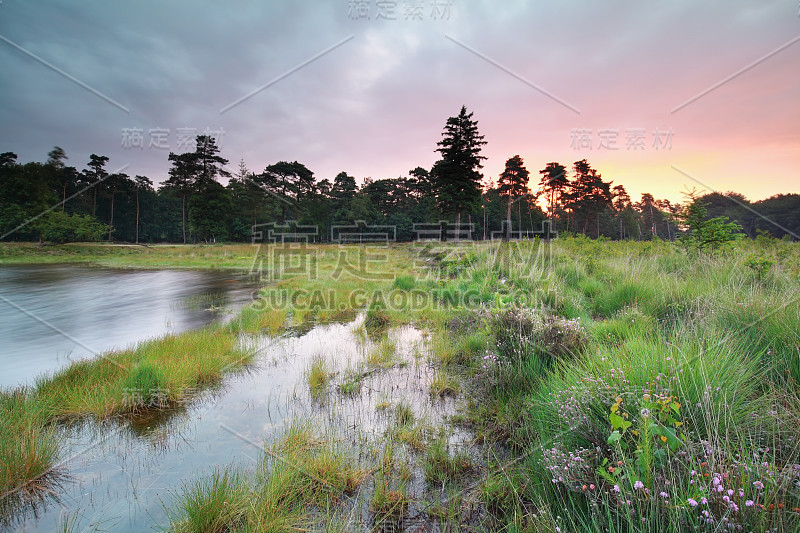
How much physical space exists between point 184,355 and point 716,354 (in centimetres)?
673

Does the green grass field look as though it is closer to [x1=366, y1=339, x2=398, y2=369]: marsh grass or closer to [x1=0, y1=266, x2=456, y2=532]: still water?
[x1=366, y1=339, x2=398, y2=369]: marsh grass

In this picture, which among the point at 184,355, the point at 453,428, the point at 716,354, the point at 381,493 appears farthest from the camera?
the point at 184,355

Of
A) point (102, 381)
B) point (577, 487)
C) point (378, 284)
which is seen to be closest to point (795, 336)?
point (577, 487)

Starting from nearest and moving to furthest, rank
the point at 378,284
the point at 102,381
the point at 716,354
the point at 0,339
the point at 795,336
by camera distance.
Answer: the point at 716,354, the point at 795,336, the point at 102,381, the point at 0,339, the point at 378,284

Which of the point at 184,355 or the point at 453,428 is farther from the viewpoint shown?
the point at 184,355

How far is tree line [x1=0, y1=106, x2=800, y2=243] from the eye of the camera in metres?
35.2

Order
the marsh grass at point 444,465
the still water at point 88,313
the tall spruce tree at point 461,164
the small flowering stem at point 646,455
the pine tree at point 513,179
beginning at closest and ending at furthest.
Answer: the small flowering stem at point 646,455 → the marsh grass at point 444,465 → the still water at point 88,313 → the tall spruce tree at point 461,164 → the pine tree at point 513,179

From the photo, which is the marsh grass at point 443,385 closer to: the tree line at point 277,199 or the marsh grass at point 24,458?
the marsh grass at point 24,458

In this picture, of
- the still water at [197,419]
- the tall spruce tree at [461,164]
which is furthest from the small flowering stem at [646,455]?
the tall spruce tree at [461,164]

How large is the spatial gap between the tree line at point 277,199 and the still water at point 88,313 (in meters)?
26.6

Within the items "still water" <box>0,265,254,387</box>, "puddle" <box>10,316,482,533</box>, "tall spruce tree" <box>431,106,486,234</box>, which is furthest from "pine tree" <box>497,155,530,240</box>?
"puddle" <box>10,316,482,533</box>

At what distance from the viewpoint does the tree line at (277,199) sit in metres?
35.2

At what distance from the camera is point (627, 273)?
7.33 metres

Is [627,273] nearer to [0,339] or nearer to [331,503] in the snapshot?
[331,503]
